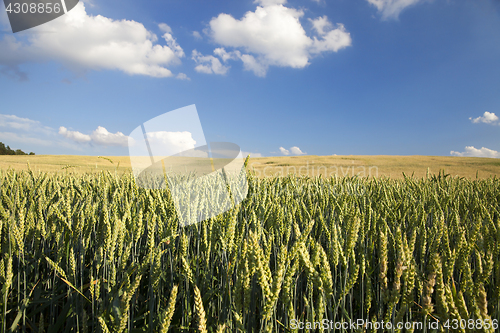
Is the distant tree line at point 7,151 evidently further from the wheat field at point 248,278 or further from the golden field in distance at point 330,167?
the wheat field at point 248,278

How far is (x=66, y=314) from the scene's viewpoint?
1094 millimetres

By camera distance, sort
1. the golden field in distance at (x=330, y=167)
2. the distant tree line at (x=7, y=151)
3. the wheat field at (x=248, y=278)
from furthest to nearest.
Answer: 1. the distant tree line at (x=7, y=151)
2. the golden field in distance at (x=330, y=167)
3. the wheat field at (x=248, y=278)

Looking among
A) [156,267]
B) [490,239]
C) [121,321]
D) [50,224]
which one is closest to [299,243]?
[121,321]

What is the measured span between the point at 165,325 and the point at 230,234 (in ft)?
1.16

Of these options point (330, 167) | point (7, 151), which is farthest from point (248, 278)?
point (7, 151)

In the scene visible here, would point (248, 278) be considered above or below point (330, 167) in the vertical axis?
below

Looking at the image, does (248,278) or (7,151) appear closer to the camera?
(248,278)

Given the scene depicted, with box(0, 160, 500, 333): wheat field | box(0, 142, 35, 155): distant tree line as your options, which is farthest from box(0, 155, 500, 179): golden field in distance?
box(0, 142, 35, 155): distant tree line

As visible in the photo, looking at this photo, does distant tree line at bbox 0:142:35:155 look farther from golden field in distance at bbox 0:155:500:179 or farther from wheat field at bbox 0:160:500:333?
wheat field at bbox 0:160:500:333

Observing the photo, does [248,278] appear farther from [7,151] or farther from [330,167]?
[7,151]

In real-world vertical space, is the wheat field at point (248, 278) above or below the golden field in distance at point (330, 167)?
below

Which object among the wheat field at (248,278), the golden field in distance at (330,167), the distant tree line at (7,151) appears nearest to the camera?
the wheat field at (248,278)

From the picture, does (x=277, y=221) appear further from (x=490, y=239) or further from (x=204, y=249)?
(x=490, y=239)

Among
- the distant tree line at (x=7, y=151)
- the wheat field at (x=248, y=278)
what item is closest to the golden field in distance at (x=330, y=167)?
the wheat field at (x=248, y=278)
